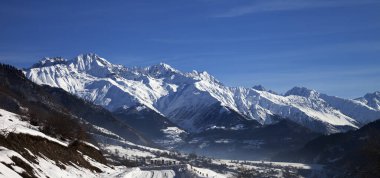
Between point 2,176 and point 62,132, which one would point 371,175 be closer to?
point 2,176

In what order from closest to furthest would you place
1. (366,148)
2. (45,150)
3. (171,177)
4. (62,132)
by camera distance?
(45,150)
(366,148)
(171,177)
(62,132)

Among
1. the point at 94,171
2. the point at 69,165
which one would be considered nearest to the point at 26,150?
the point at 69,165

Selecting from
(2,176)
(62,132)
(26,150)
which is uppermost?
(62,132)

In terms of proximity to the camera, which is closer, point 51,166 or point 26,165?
point 26,165

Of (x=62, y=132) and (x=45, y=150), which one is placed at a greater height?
(x=62, y=132)

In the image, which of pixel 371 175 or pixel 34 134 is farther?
pixel 371 175

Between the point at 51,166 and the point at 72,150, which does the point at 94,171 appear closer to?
the point at 72,150

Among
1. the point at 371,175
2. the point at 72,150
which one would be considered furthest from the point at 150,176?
the point at 371,175

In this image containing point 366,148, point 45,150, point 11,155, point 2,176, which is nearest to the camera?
point 2,176

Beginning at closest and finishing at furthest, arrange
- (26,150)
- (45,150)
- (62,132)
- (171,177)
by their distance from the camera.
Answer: (26,150) < (45,150) < (171,177) < (62,132)
